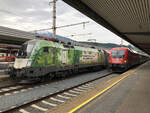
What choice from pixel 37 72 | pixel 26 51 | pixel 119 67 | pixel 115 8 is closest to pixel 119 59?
pixel 119 67

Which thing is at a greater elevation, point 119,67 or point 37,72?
point 37,72

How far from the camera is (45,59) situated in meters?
8.93

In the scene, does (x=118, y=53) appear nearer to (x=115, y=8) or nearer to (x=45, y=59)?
(x=115, y=8)

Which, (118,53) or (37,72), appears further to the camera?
(118,53)

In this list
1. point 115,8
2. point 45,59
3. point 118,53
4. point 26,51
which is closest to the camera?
point 26,51

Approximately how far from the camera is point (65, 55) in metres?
11.0

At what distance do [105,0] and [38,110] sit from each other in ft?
25.9

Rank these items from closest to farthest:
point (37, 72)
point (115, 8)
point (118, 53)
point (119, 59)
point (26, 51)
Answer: point (37, 72) → point (26, 51) → point (115, 8) → point (119, 59) → point (118, 53)

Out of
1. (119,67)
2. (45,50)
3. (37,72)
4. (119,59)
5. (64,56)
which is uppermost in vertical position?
(45,50)

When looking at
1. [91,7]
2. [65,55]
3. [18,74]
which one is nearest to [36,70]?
[18,74]

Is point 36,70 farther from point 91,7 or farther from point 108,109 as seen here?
point 91,7

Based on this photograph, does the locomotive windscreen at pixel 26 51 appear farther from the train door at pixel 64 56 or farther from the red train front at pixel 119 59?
the red train front at pixel 119 59

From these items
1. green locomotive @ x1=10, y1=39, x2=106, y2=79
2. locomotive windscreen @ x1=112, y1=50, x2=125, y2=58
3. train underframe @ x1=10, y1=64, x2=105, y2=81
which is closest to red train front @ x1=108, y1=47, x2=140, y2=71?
locomotive windscreen @ x1=112, y1=50, x2=125, y2=58

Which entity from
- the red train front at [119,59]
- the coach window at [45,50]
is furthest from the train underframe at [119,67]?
the coach window at [45,50]
